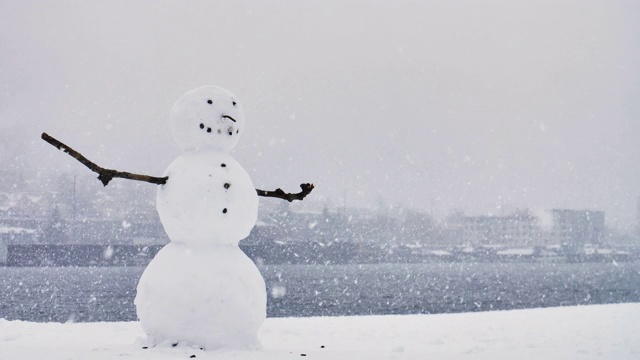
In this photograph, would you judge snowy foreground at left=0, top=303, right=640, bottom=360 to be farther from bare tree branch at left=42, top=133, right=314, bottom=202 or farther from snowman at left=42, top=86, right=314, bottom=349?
bare tree branch at left=42, top=133, right=314, bottom=202

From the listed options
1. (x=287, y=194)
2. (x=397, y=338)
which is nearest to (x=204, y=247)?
(x=287, y=194)

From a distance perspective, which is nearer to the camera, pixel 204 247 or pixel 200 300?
pixel 200 300

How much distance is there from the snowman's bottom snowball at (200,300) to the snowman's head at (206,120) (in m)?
1.21

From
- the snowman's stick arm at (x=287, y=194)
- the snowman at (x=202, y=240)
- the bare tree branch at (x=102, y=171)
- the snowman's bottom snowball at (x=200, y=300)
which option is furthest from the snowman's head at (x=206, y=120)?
the snowman's bottom snowball at (x=200, y=300)

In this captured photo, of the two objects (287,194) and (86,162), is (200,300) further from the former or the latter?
(86,162)

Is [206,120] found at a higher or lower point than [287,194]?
higher

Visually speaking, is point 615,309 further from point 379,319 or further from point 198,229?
point 198,229

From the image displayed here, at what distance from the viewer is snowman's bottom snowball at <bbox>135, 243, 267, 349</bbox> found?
6684 millimetres

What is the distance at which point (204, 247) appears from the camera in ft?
23.0

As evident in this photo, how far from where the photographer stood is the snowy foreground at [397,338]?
6.57 metres

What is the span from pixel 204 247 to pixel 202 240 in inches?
3.4

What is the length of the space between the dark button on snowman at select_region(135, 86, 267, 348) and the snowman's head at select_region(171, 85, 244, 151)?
0.01 metres

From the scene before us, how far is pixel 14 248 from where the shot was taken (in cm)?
11794

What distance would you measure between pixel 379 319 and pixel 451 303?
37557 mm
